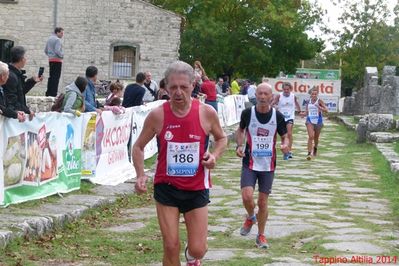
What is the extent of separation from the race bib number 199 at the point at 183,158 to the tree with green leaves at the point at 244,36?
137 ft

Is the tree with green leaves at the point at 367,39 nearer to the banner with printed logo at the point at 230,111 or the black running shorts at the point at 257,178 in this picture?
the banner with printed logo at the point at 230,111

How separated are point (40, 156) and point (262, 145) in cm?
276

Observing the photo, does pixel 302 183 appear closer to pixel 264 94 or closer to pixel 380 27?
pixel 264 94

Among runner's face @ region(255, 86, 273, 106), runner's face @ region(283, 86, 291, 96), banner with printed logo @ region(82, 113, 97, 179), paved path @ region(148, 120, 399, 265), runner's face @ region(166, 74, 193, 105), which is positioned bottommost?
paved path @ region(148, 120, 399, 265)

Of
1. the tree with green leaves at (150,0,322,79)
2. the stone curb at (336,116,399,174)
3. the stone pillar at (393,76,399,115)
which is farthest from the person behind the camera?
the tree with green leaves at (150,0,322,79)

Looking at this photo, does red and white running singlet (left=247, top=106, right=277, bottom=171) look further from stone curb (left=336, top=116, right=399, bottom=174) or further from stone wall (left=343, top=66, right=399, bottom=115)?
stone wall (left=343, top=66, right=399, bottom=115)

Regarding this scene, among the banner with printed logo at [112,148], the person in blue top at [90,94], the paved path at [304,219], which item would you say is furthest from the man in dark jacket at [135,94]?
the person in blue top at [90,94]

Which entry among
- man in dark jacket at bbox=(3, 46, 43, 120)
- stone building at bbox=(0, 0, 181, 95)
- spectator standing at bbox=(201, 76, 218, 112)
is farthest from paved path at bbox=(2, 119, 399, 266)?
stone building at bbox=(0, 0, 181, 95)

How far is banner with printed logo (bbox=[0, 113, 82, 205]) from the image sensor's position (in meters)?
9.81

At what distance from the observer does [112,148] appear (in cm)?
1433

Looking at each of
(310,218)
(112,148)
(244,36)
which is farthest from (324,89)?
(310,218)

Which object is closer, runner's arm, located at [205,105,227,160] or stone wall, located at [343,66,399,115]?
runner's arm, located at [205,105,227,160]

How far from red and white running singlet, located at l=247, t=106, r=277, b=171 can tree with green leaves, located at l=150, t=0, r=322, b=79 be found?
3855 cm

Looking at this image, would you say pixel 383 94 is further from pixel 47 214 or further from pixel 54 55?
pixel 47 214
